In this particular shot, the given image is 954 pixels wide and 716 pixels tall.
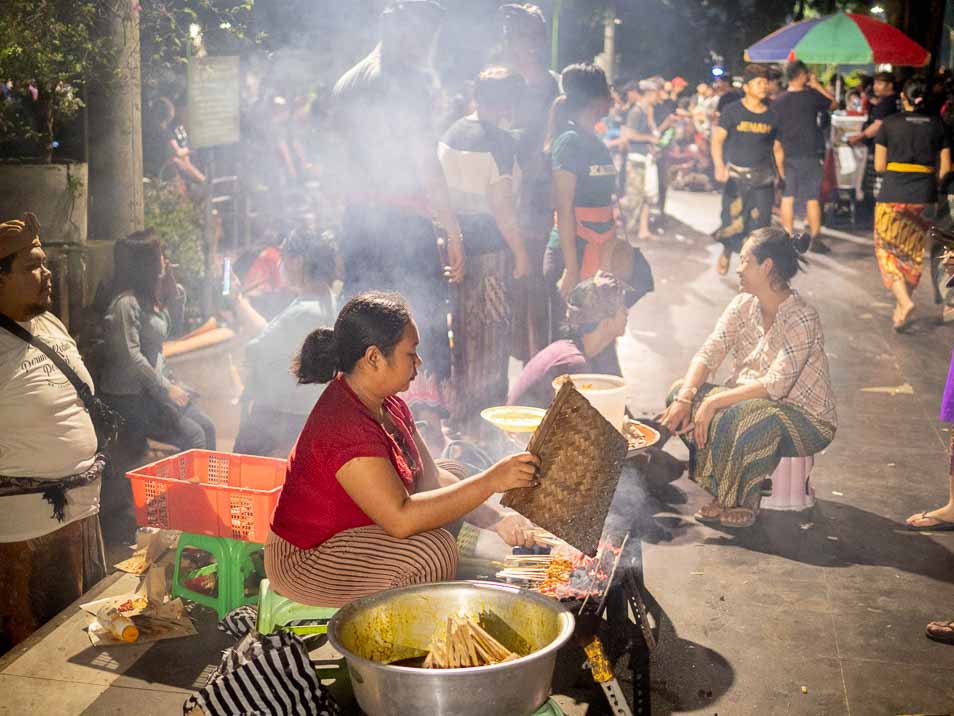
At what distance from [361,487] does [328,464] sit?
0.13 m

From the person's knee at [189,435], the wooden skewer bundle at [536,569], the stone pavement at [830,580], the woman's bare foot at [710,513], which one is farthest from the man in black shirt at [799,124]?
the wooden skewer bundle at [536,569]

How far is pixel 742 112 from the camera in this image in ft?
37.4

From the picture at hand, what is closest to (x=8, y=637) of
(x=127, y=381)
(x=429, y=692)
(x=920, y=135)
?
(x=127, y=381)

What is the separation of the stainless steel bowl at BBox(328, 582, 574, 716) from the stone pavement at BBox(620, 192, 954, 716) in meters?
0.95

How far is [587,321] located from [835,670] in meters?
2.13

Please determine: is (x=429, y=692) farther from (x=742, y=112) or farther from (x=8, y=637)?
(x=742, y=112)

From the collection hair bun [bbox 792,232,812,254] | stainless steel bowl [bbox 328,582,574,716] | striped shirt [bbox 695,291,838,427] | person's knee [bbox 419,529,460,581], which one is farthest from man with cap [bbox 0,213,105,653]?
hair bun [bbox 792,232,812,254]

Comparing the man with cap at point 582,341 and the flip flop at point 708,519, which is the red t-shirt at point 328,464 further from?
the flip flop at point 708,519

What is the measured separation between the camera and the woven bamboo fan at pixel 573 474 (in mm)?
3430

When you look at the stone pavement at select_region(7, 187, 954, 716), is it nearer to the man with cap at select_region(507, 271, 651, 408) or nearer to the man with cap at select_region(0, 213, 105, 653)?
the man with cap at select_region(0, 213, 105, 653)

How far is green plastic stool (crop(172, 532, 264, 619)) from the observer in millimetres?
4355

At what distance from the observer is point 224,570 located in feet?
14.4

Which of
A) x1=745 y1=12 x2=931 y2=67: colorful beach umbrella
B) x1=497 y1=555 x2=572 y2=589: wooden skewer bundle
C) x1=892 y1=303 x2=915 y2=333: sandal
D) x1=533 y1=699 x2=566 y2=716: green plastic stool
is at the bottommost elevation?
x1=497 y1=555 x2=572 y2=589: wooden skewer bundle

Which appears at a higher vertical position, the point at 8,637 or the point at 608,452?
the point at 608,452
